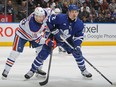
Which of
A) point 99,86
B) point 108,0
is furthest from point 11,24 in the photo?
point 99,86

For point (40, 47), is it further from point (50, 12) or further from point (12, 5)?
point (12, 5)

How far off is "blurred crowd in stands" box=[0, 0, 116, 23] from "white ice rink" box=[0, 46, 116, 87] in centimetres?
Result: 169

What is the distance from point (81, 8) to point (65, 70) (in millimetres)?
5561

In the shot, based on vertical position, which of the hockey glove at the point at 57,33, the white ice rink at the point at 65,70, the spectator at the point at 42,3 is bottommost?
the white ice rink at the point at 65,70

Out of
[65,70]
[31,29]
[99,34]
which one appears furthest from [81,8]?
[31,29]

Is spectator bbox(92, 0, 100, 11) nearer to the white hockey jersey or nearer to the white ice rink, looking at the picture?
the white ice rink

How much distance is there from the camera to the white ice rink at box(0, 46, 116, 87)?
16.7ft

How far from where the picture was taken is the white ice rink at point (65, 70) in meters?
5.10

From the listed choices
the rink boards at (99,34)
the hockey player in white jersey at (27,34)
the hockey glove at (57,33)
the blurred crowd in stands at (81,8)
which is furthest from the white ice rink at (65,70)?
the blurred crowd in stands at (81,8)

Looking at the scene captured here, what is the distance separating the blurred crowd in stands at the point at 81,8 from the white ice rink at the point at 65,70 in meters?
1.69

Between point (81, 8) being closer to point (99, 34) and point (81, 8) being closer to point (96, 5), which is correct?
point (96, 5)

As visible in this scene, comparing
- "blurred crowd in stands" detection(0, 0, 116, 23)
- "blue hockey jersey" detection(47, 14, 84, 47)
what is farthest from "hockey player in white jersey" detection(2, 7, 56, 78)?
"blurred crowd in stands" detection(0, 0, 116, 23)

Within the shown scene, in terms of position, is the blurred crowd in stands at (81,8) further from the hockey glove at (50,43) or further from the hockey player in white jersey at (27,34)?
the hockey glove at (50,43)

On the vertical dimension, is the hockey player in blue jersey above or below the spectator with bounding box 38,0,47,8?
above
